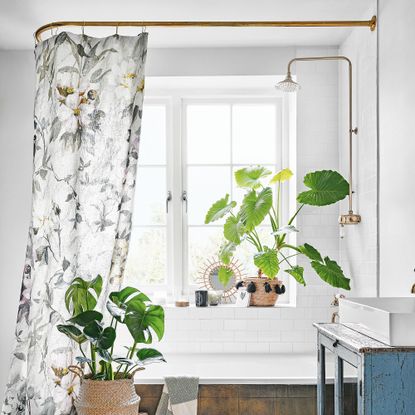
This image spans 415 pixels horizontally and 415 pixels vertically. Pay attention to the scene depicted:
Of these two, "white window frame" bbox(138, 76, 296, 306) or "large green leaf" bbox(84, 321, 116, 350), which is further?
"white window frame" bbox(138, 76, 296, 306)

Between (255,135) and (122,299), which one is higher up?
(255,135)

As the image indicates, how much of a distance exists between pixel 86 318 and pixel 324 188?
1651 millimetres

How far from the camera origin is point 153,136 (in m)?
4.86

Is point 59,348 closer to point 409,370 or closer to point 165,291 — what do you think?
point 165,291

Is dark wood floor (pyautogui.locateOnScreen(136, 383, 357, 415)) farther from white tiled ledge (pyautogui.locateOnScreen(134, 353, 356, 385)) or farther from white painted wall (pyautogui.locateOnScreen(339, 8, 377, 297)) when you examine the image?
white painted wall (pyautogui.locateOnScreen(339, 8, 377, 297))

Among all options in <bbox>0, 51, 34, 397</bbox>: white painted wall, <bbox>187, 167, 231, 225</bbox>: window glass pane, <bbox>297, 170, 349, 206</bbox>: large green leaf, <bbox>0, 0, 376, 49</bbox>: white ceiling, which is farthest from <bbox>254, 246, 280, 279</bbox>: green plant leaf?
<bbox>0, 51, 34, 397</bbox>: white painted wall

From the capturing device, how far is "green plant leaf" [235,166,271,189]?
445 cm

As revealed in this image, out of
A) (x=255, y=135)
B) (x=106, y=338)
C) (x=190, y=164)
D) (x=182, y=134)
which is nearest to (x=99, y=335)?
(x=106, y=338)

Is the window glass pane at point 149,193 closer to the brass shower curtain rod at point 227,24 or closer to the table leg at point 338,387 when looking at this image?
the brass shower curtain rod at point 227,24

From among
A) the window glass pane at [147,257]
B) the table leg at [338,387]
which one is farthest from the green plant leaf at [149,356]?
the window glass pane at [147,257]

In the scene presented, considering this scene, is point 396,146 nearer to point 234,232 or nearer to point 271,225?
point 234,232

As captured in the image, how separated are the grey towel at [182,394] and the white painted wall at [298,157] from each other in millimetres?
941

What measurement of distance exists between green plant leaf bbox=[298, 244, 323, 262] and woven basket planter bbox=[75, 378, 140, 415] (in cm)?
143

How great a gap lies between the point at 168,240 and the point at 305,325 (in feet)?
3.72
